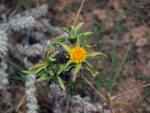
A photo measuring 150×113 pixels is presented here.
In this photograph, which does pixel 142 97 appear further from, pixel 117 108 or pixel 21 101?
pixel 21 101

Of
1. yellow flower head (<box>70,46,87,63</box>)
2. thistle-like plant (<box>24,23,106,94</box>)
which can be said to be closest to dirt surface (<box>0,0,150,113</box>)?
thistle-like plant (<box>24,23,106,94</box>)

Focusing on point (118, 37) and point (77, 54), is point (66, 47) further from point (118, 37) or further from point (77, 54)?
point (118, 37)

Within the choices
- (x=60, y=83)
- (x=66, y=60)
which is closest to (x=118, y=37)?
(x=66, y=60)

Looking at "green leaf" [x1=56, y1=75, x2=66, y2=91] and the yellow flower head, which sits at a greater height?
the yellow flower head

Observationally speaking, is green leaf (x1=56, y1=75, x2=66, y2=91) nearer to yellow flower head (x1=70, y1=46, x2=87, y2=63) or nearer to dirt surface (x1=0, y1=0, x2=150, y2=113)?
yellow flower head (x1=70, y1=46, x2=87, y2=63)

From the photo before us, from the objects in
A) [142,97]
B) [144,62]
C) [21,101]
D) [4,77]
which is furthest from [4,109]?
[144,62]

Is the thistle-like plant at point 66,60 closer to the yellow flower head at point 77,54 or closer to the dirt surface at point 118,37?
the yellow flower head at point 77,54
